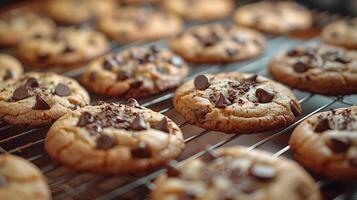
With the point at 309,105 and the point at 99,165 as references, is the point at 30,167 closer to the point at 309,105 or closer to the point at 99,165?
the point at 99,165

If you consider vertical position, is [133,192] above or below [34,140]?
below

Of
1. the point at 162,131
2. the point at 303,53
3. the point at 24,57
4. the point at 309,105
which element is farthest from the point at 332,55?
the point at 24,57

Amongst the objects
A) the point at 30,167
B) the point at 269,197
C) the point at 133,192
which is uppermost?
the point at 30,167

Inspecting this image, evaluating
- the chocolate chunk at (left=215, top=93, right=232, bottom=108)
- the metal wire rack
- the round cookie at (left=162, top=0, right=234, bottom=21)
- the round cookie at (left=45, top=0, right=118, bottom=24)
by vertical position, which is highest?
the round cookie at (left=45, top=0, right=118, bottom=24)

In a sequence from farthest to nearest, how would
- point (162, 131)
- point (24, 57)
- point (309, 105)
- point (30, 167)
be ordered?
point (24, 57), point (309, 105), point (162, 131), point (30, 167)

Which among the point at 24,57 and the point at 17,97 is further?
the point at 24,57

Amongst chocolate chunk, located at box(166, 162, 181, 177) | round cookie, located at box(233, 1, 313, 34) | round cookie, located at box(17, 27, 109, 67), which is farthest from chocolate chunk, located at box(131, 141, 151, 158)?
round cookie, located at box(233, 1, 313, 34)

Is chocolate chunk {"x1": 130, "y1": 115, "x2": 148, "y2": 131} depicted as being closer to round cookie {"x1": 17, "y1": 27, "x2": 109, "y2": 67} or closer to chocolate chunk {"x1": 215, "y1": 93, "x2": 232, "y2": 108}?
chocolate chunk {"x1": 215, "y1": 93, "x2": 232, "y2": 108}

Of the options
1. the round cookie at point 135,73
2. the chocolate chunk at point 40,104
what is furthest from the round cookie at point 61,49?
the chocolate chunk at point 40,104

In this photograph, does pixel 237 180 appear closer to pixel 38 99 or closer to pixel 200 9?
pixel 38 99
